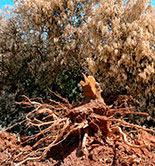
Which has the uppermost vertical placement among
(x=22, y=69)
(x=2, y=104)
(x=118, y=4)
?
(x=118, y=4)

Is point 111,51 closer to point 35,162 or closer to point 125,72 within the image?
point 125,72

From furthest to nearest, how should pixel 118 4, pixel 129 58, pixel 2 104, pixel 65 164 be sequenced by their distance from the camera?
pixel 2 104 < pixel 118 4 < pixel 129 58 < pixel 65 164

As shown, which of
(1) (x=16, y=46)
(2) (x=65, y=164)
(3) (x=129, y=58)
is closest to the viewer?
(2) (x=65, y=164)

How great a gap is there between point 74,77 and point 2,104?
2.28 m

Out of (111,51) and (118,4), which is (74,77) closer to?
(111,51)

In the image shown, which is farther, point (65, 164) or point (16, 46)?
point (16, 46)

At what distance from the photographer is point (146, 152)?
3809 millimetres

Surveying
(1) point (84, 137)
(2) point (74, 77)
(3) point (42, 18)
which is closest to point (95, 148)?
(1) point (84, 137)

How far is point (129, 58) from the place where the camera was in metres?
4.89

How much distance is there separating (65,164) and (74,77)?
3496 millimetres

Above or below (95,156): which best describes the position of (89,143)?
above

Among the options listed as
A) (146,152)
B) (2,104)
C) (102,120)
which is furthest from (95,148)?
(2,104)

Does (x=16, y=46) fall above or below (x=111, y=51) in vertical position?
above

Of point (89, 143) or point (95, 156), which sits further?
point (89, 143)
